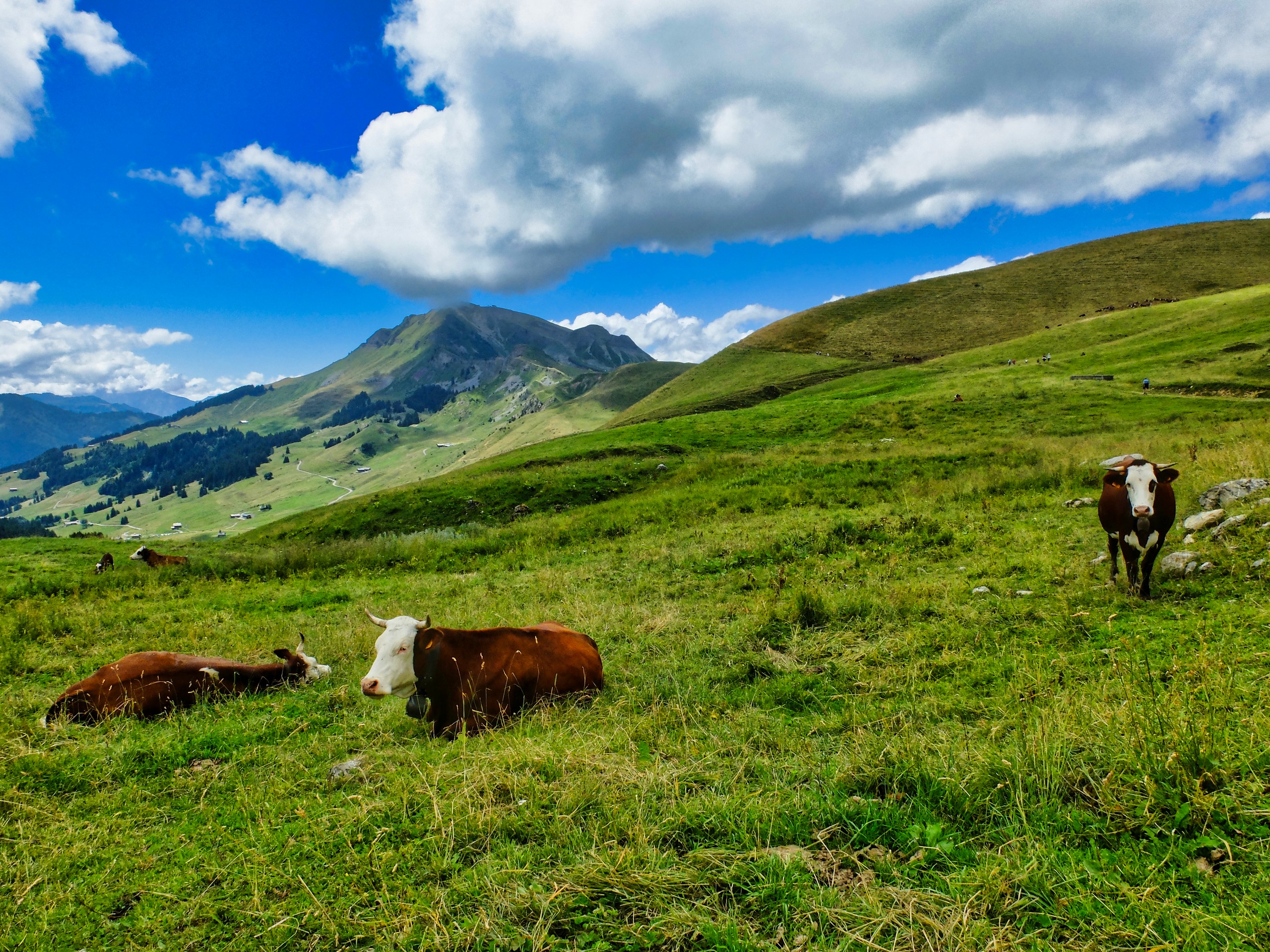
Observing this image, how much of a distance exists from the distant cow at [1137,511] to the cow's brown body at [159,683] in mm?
12358

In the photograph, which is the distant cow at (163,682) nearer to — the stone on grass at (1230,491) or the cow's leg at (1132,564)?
the cow's leg at (1132,564)

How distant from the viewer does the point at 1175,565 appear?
8.62 meters

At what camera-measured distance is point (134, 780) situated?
5383 mm

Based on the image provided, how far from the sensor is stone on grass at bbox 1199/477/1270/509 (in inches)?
424

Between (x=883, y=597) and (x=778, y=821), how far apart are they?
21.7ft

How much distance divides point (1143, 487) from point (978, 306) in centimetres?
11232

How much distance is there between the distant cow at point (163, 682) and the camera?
725 centimetres

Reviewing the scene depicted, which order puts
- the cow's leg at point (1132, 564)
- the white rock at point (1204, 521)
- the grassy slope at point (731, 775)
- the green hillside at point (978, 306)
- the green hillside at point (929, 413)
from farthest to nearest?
the green hillside at point (978, 306)
the green hillside at point (929, 413)
the white rock at point (1204, 521)
the cow's leg at point (1132, 564)
the grassy slope at point (731, 775)

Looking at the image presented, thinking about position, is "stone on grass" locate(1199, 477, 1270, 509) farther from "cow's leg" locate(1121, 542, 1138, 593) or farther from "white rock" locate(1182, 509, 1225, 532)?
"cow's leg" locate(1121, 542, 1138, 593)

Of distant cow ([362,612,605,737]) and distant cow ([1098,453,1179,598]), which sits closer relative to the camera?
distant cow ([362,612,605,737])

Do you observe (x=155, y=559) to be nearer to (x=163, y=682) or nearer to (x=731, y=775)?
(x=163, y=682)

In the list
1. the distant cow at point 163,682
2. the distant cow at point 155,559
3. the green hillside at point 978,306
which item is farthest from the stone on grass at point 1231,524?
the green hillside at point 978,306

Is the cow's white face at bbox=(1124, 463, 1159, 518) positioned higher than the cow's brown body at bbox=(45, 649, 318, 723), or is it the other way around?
the cow's white face at bbox=(1124, 463, 1159, 518)

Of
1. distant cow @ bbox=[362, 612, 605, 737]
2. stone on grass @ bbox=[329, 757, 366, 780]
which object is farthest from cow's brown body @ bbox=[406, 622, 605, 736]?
stone on grass @ bbox=[329, 757, 366, 780]
